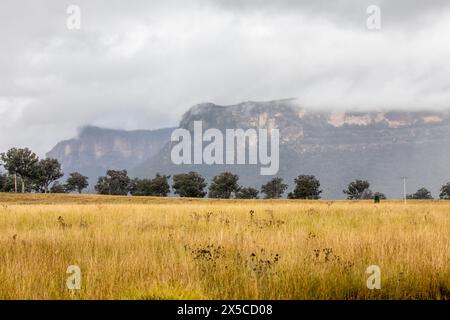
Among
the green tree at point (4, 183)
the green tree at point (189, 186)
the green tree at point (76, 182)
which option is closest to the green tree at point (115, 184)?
the green tree at point (76, 182)

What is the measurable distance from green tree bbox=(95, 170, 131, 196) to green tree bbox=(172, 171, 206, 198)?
84.9 feet

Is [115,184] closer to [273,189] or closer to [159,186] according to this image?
[159,186]

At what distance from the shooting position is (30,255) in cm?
930

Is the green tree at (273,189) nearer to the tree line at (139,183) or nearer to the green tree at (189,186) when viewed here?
the tree line at (139,183)

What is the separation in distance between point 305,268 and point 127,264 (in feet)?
10.4

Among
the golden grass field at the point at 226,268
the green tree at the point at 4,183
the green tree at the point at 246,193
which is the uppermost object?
the green tree at the point at 4,183

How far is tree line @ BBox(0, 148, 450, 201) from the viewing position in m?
110

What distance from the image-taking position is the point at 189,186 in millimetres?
125750

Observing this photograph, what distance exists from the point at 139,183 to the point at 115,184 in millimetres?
16181

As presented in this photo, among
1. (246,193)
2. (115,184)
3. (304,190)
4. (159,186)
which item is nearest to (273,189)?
(246,193)

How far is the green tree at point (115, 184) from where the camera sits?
495 ft

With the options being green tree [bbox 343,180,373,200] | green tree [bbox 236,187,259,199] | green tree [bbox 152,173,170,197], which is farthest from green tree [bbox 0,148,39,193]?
green tree [bbox 343,180,373,200]

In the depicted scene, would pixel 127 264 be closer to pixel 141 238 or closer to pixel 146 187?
pixel 141 238
